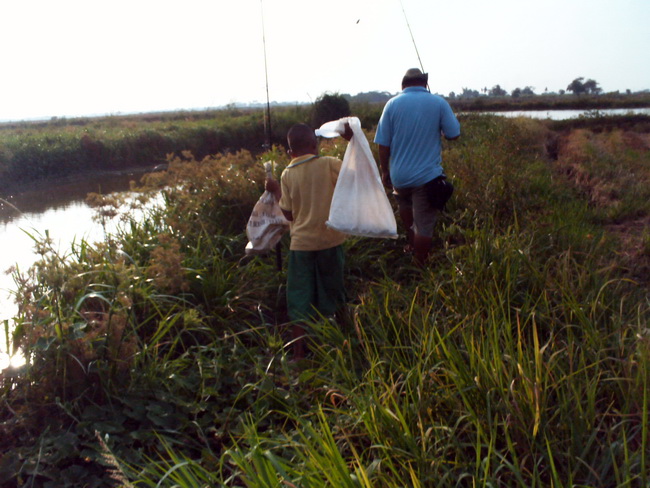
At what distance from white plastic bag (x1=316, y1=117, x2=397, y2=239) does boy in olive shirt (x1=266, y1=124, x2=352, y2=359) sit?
0.33 feet

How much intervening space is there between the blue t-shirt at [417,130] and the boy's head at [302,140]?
1038mm

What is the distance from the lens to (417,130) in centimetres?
450

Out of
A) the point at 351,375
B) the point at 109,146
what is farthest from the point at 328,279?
the point at 109,146

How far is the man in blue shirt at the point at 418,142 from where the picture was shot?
14.7 feet

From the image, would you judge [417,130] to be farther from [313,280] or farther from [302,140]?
[313,280]

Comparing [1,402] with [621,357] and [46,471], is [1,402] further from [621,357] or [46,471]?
[621,357]

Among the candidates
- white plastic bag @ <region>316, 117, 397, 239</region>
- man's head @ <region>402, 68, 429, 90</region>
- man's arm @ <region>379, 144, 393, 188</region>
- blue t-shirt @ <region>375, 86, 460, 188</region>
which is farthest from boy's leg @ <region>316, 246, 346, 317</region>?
man's head @ <region>402, 68, 429, 90</region>

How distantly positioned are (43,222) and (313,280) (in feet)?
26.1

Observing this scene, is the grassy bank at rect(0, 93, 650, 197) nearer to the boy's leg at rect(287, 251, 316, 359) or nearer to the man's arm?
the man's arm

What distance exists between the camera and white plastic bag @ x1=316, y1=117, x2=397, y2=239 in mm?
3641

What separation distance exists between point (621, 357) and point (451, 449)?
0.96 metres

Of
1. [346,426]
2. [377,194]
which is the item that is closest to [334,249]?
[377,194]

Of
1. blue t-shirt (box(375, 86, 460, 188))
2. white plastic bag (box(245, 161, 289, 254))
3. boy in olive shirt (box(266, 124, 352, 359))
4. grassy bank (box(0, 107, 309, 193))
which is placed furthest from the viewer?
grassy bank (box(0, 107, 309, 193))

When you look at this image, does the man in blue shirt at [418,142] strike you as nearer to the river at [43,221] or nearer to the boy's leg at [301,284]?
the boy's leg at [301,284]
